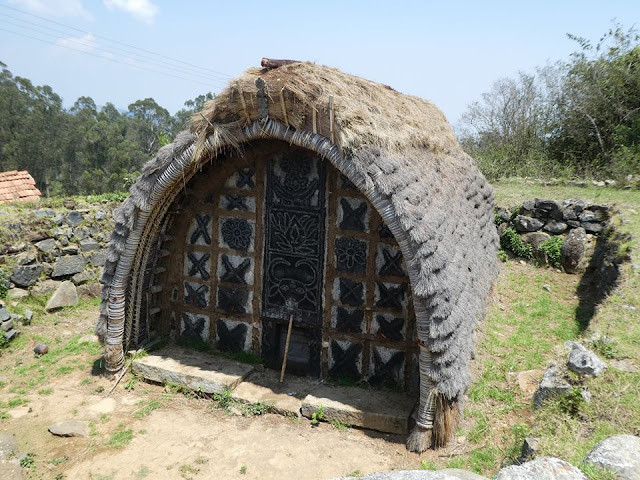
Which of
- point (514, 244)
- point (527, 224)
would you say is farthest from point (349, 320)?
point (527, 224)

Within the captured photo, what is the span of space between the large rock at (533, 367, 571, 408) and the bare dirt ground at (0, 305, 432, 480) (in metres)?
1.44

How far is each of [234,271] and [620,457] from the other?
5718 mm

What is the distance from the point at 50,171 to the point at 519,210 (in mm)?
31453

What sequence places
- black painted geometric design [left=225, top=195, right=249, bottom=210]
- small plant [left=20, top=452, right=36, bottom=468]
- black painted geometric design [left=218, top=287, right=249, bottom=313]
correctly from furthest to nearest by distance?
black painted geometric design [left=218, top=287, right=249, bottom=313], black painted geometric design [left=225, top=195, right=249, bottom=210], small plant [left=20, top=452, right=36, bottom=468]

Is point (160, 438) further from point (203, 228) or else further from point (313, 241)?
point (313, 241)

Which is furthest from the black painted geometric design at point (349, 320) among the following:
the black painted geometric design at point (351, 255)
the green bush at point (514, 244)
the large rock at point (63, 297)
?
the green bush at point (514, 244)

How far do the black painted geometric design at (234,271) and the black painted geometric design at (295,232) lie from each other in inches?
21.8

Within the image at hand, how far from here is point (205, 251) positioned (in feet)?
26.4

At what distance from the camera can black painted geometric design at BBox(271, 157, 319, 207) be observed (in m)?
7.23

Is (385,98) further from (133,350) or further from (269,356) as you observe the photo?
(133,350)

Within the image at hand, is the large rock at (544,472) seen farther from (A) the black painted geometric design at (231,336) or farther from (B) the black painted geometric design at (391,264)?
(A) the black painted geometric design at (231,336)

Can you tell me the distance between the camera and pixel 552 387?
17.0 feet

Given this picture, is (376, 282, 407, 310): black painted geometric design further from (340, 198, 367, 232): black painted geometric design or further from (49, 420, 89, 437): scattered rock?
(49, 420, 89, 437): scattered rock

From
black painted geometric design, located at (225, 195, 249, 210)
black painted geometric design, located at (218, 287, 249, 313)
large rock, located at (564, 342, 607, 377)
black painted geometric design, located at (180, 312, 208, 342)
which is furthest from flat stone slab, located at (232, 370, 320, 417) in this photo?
large rock, located at (564, 342, 607, 377)
